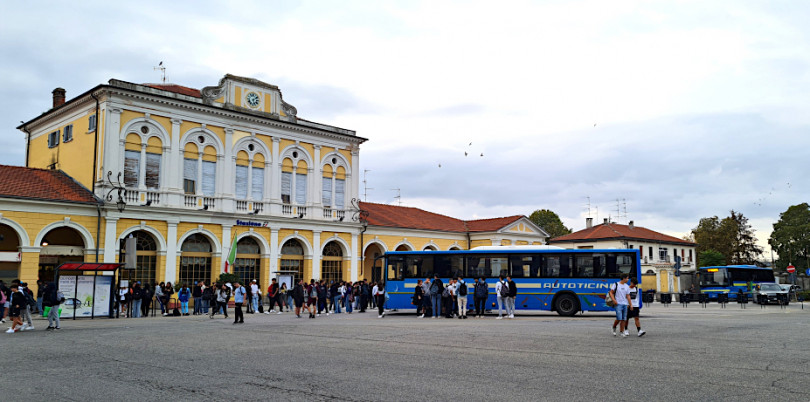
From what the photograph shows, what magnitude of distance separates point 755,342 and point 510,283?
1081cm

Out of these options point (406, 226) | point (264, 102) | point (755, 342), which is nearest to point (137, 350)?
point (755, 342)

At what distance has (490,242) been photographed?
51.2 metres

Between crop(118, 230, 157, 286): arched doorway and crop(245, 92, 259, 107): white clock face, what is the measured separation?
31.5 feet

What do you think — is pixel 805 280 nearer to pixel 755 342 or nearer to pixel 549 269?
pixel 549 269

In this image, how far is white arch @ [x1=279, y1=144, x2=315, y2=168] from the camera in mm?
39000

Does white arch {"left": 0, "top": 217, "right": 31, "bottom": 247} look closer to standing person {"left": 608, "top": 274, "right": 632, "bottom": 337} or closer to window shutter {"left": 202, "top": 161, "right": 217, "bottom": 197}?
window shutter {"left": 202, "top": 161, "right": 217, "bottom": 197}

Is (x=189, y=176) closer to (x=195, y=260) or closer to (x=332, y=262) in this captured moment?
(x=195, y=260)

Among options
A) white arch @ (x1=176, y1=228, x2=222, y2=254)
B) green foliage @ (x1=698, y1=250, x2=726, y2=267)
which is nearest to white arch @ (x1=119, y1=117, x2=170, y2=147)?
white arch @ (x1=176, y1=228, x2=222, y2=254)

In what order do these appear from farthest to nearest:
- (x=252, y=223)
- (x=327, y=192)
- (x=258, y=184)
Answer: (x=327, y=192) < (x=258, y=184) < (x=252, y=223)

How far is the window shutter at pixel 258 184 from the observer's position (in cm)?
3775

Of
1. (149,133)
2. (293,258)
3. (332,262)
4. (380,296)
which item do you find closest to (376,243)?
(332,262)

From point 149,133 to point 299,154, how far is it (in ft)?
30.5

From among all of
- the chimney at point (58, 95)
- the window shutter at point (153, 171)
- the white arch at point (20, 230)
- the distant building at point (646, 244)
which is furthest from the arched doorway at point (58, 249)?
the distant building at point (646, 244)

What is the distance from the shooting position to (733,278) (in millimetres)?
48500
